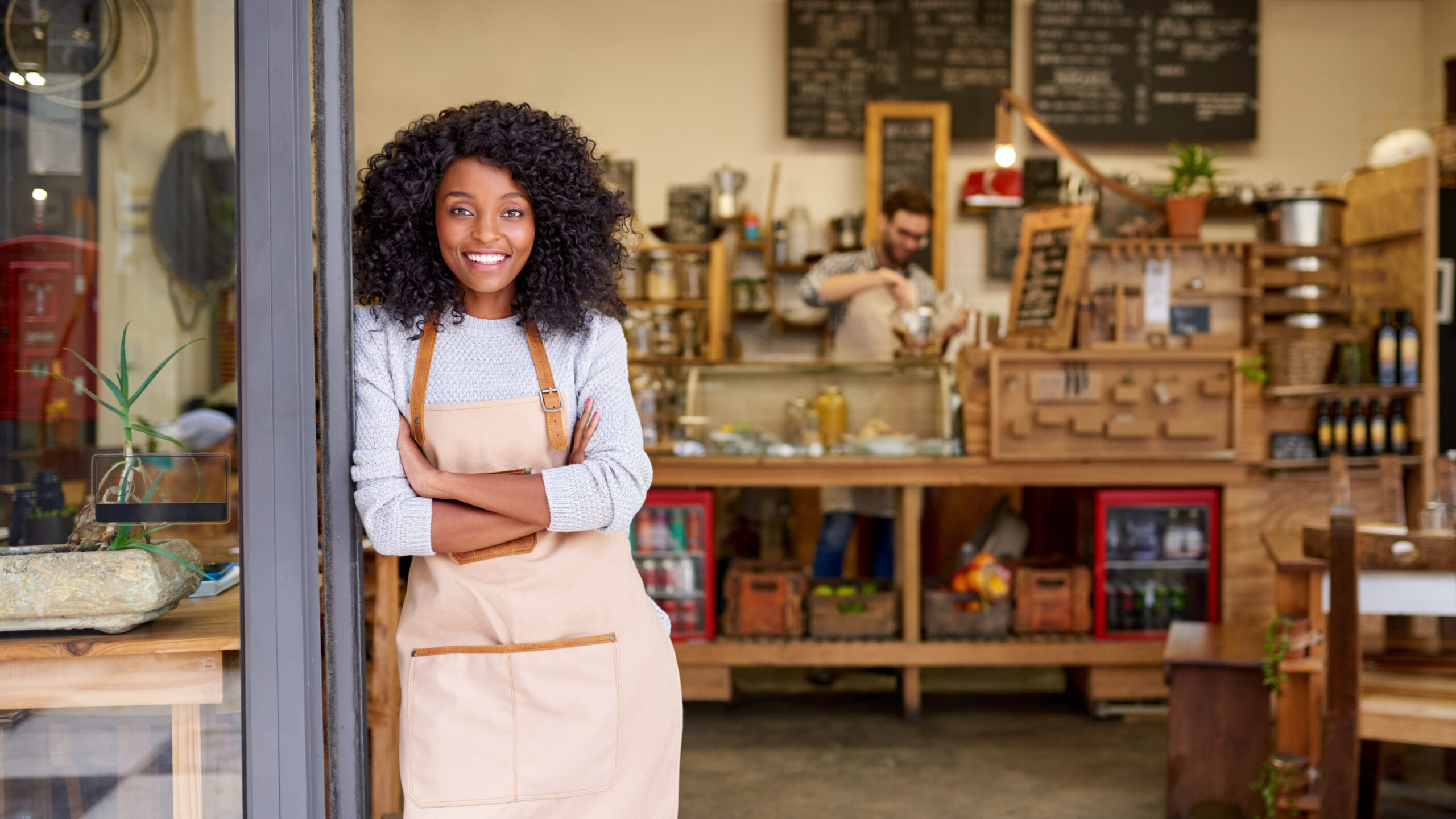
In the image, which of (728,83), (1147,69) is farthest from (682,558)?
(1147,69)

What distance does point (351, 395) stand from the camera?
61.4 inches

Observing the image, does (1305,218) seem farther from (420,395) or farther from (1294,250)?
(420,395)

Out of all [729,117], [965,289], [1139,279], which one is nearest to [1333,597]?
[1139,279]

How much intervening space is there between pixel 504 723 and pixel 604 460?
Answer: 40 cm

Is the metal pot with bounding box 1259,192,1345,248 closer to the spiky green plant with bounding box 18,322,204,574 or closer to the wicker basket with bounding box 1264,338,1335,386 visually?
the wicker basket with bounding box 1264,338,1335,386

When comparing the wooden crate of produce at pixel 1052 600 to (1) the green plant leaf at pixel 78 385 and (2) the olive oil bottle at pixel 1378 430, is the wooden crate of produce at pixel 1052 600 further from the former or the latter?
(1) the green plant leaf at pixel 78 385

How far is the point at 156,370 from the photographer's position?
1.95 meters

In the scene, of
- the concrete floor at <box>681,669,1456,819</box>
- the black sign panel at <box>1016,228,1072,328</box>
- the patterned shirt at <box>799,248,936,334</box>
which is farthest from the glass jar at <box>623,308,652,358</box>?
the black sign panel at <box>1016,228,1072,328</box>

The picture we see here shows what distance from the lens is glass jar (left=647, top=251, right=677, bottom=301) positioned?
591 centimetres

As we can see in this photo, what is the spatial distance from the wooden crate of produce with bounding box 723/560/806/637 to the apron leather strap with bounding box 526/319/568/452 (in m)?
2.60

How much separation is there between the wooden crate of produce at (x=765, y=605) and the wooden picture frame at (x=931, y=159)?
272 centimetres

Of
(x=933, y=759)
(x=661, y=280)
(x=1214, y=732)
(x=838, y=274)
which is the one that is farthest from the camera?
(x=661, y=280)

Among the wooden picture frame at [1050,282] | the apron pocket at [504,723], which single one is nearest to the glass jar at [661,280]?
the wooden picture frame at [1050,282]

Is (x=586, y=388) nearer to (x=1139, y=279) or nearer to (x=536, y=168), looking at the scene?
(x=536, y=168)
